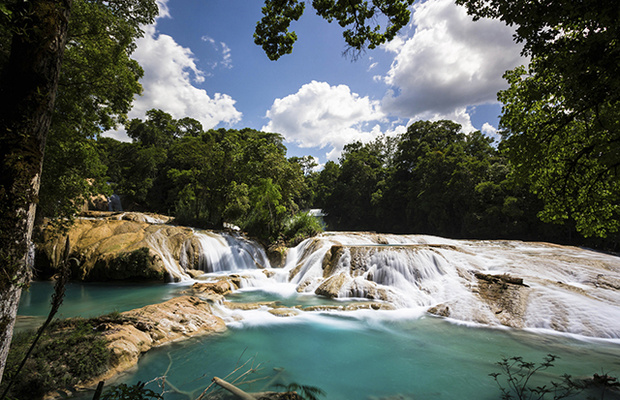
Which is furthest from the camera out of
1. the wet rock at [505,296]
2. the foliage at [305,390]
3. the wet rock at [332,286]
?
the wet rock at [332,286]

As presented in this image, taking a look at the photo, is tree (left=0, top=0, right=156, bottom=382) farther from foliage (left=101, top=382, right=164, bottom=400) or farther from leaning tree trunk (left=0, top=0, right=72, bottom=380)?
foliage (left=101, top=382, right=164, bottom=400)

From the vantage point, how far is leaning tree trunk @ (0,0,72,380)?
1866mm

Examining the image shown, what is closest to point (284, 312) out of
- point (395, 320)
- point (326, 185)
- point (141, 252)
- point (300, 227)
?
point (395, 320)

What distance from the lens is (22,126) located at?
1975 millimetres

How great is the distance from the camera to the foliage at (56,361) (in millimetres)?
3178

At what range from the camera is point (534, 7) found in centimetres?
373

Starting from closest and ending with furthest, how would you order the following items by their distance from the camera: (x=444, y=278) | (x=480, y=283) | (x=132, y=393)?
(x=132, y=393) < (x=480, y=283) < (x=444, y=278)

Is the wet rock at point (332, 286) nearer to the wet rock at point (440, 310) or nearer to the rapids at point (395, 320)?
the rapids at point (395, 320)

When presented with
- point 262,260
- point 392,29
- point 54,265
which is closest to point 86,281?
point 54,265

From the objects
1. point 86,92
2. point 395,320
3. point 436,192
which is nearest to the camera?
point 86,92

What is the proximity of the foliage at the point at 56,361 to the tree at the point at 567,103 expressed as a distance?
26.2 feet

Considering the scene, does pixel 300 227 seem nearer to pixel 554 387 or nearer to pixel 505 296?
pixel 505 296

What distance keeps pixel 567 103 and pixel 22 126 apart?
6.59 m

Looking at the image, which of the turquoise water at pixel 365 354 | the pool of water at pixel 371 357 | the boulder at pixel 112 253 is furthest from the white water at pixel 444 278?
the pool of water at pixel 371 357
